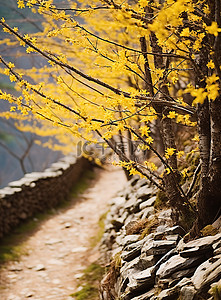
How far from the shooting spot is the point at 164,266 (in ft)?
9.02

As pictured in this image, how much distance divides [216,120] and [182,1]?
3.93 feet

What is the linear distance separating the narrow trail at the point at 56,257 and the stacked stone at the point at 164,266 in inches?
57.2

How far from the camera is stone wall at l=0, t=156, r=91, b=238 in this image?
707 cm

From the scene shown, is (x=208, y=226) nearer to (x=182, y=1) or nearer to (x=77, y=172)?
(x=182, y=1)

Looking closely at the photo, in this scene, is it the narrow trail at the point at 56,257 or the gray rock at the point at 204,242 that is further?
the narrow trail at the point at 56,257

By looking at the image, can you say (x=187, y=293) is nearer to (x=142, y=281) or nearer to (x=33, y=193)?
(x=142, y=281)

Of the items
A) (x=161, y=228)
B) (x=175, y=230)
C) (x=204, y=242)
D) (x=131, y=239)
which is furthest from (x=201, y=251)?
(x=131, y=239)

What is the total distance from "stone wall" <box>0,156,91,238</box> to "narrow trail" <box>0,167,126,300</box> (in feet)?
1.57

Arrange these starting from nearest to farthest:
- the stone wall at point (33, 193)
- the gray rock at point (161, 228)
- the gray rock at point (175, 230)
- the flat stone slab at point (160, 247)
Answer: the flat stone slab at point (160, 247) → the gray rock at point (175, 230) → the gray rock at point (161, 228) → the stone wall at point (33, 193)

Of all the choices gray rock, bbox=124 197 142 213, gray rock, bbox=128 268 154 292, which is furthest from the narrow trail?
gray rock, bbox=128 268 154 292

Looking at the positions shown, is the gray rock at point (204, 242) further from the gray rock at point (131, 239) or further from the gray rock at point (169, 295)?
the gray rock at point (131, 239)

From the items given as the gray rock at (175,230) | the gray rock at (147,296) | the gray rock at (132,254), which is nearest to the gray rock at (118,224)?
the gray rock at (132,254)

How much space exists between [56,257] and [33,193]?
2.48 meters

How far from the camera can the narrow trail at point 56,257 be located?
4.94 metres
